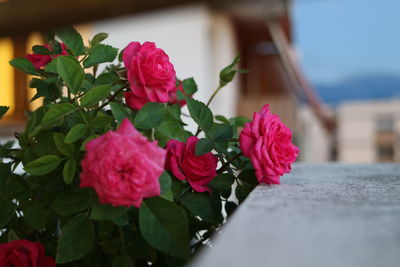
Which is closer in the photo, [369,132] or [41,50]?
[41,50]

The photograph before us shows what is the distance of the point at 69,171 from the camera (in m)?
0.50

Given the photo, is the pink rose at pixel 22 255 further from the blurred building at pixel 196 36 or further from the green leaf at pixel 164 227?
the blurred building at pixel 196 36

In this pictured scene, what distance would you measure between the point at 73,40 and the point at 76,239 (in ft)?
0.87

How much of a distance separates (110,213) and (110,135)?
0.25 feet

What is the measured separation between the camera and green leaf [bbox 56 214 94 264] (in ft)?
1.58

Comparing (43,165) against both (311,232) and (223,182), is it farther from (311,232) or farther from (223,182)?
(311,232)

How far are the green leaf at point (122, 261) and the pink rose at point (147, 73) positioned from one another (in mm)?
173

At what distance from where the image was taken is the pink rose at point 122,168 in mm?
407

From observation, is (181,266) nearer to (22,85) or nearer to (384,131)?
(22,85)

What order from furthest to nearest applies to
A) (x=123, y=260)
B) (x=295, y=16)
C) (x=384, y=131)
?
(x=384, y=131), (x=295, y=16), (x=123, y=260)

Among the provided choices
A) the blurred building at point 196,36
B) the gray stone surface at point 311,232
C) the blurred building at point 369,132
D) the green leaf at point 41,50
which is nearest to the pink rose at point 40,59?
the green leaf at point 41,50

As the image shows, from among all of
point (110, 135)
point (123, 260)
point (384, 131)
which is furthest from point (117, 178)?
point (384, 131)

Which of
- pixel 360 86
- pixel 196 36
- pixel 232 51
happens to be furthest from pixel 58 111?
pixel 360 86

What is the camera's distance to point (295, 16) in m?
4.47
